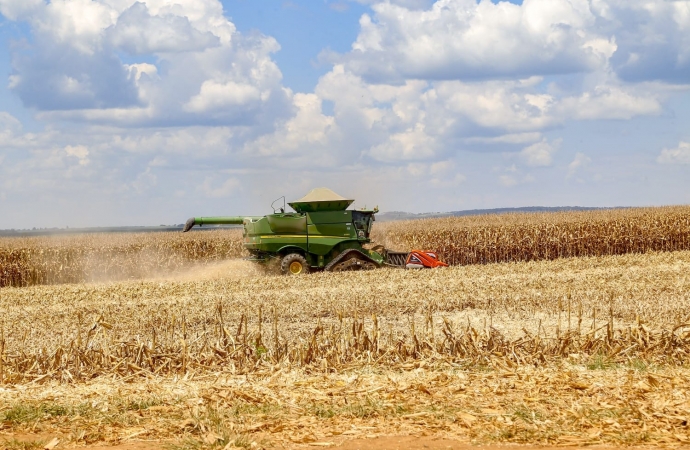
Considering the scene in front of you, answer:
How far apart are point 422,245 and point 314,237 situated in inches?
327

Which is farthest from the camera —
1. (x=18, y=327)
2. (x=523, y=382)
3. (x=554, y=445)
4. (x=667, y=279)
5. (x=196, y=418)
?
(x=667, y=279)

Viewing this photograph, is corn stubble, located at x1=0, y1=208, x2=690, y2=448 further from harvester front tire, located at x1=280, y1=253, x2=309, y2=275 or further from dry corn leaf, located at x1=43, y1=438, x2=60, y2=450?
harvester front tire, located at x1=280, y1=253, x2=309, y2=275

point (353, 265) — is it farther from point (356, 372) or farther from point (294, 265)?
point (356, 372)

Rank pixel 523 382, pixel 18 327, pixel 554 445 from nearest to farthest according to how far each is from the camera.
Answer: pixel 554 445 < pixel 523 382 < pixel 18 327

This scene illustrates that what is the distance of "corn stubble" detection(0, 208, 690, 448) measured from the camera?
307 inches

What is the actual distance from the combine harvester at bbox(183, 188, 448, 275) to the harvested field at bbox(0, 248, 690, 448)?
235 inches

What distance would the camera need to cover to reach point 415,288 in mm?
18906

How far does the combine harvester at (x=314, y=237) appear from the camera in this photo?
22.8 metres

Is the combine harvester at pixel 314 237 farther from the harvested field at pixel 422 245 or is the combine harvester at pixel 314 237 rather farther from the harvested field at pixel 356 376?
the harvested field at pixel 422 245

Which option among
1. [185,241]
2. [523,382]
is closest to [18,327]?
[523,382]

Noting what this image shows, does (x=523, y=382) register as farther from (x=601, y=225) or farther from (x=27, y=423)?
(x=601, y=225)

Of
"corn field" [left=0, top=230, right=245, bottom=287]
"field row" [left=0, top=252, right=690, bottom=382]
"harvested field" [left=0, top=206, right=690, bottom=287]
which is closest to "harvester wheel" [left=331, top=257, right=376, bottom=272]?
"field row" [left=0, top=252, right=690, bottom=382]

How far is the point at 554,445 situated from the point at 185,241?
2596cm

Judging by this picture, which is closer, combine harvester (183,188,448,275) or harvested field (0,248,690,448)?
harvested field (0,248,690,448)
